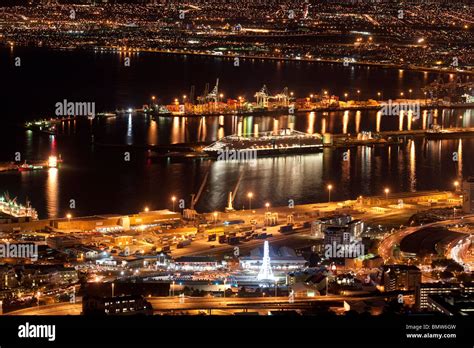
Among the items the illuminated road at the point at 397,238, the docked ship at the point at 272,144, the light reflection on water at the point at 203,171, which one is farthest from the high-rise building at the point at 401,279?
the docked ship at the point at 272,144

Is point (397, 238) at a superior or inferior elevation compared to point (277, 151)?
superior

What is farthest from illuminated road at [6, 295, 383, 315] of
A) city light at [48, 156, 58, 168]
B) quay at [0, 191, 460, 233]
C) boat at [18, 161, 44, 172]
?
city light at [48, 156, 58, 168]

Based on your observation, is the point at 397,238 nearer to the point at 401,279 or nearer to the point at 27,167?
the point at 401,279

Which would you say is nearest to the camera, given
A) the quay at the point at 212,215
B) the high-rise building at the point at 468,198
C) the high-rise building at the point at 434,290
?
the high-rise building at the point at 434,290

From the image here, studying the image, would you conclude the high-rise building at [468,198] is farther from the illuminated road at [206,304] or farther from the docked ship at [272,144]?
the docked ship at [272,144]

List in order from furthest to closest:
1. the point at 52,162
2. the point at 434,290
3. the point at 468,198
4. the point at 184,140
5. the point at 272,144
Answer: the point at 184,140, the point at 272,144, the point at 52,162, the point at 468,198, the point at 434,290

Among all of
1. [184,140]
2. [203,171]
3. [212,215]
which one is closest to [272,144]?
[184,140]

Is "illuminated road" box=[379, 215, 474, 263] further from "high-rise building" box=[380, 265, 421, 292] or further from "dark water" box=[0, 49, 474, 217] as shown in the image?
"dark water" box=[0, 49, 474, 217]
